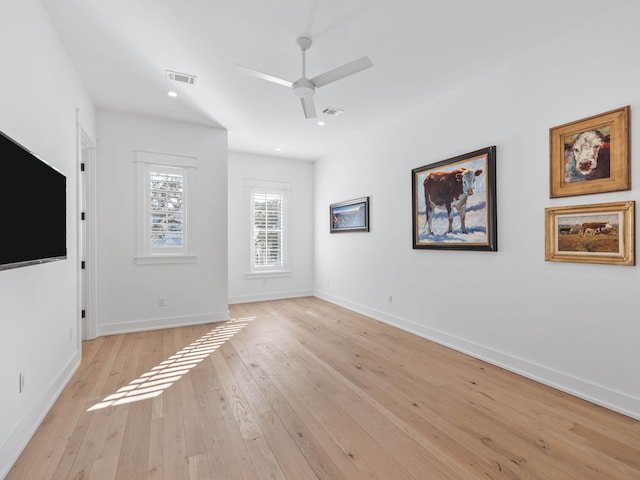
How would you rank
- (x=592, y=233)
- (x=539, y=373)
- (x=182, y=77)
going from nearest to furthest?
(x=592, y=233), (x=539, y=373), (x=182, y=77)

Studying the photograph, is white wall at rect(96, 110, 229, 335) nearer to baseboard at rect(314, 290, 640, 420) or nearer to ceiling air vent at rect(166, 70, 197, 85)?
ceiling air vent at rect(166, 70, 197, 85)

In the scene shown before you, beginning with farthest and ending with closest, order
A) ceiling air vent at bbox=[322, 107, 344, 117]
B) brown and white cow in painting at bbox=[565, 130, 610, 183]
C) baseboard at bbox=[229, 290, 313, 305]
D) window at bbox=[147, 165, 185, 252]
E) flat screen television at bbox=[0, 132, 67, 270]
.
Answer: baseboard at bbox=[229, 290, 313, 305] → window at bbox=[147, 165, 185, 252] → ceiling air vent at bbox=[322, 107, 344, 117] → brown and white cow in painting at bbox=[565, 130, 610, 183] → flat screen television at bbox=[0, 132, 67, 270]

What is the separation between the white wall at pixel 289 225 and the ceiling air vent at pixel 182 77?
2780 mm

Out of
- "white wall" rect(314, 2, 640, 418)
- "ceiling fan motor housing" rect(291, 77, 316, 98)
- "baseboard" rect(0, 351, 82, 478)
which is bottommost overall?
"baseboard" rect(0, 351, 82, 478)

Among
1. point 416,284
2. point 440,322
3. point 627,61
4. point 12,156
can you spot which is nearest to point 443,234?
point 416,284

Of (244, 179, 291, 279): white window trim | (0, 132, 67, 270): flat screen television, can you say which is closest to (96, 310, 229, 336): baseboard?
(244, 179, 291, 279): white window trim

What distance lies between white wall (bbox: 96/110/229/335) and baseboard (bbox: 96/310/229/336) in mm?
11

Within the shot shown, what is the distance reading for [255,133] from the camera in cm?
503

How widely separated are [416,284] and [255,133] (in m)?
3.36

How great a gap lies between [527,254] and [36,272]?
3.96 m

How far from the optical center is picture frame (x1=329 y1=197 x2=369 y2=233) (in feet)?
16.8

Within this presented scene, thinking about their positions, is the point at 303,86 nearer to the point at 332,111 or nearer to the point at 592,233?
the point at 332,111

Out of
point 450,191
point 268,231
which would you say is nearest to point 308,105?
point 450,191

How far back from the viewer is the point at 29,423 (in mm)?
2020
